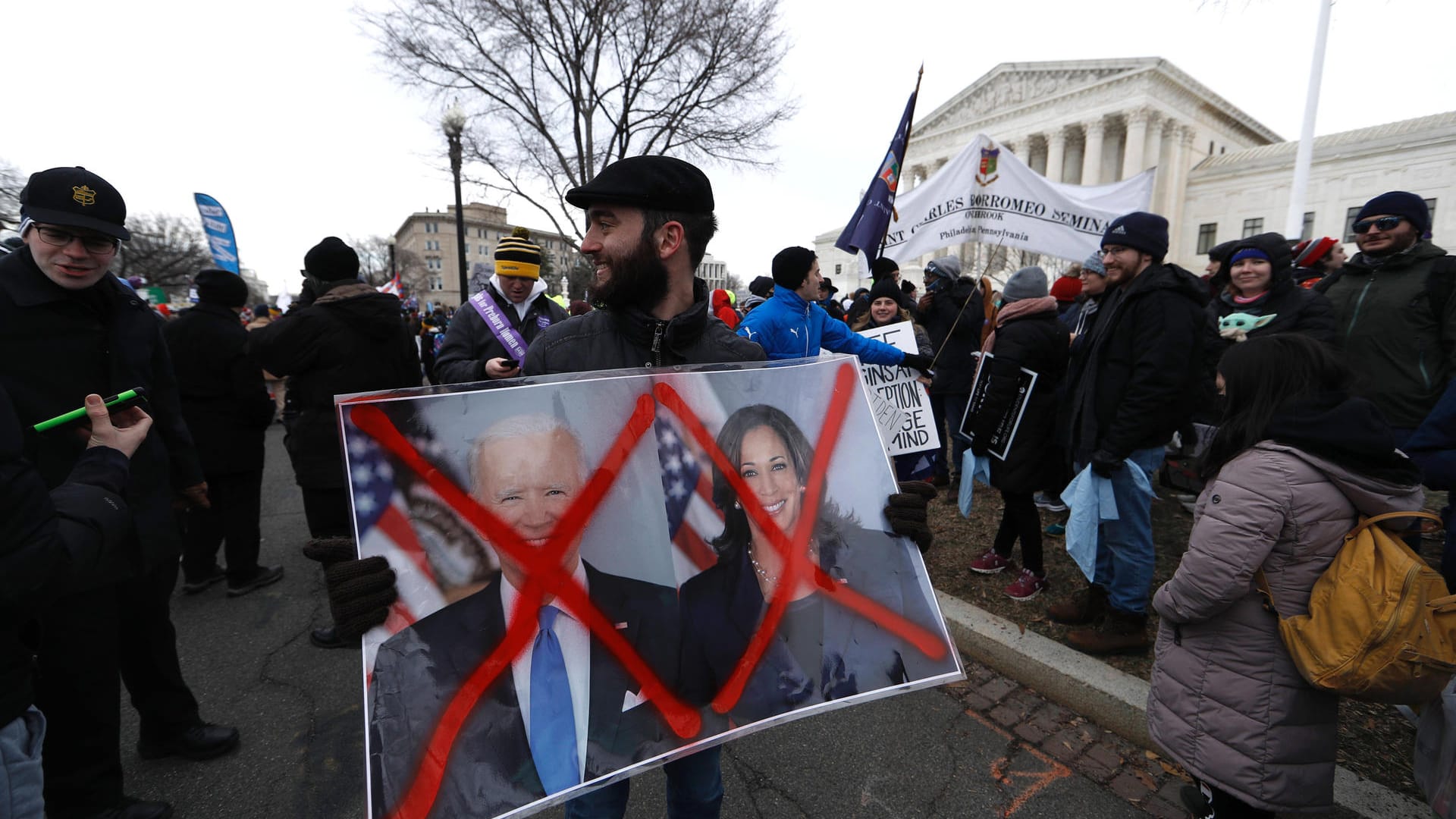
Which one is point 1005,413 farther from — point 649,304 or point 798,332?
point 649,304

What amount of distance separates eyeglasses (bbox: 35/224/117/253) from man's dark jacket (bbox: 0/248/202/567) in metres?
0.13

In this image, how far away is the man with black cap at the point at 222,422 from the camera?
390 centimetres

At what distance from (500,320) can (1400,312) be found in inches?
203

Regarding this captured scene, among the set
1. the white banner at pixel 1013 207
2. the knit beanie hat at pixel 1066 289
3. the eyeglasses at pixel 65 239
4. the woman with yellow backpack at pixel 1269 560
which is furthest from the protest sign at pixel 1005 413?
the eyeglasses at pixel 65 239

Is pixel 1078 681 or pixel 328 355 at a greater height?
pixel 328 355

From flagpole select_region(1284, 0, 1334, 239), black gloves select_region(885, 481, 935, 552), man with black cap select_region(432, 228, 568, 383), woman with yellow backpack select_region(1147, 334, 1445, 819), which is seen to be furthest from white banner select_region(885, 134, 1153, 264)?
flagpole select_region(1284, 0, 1334, 239)

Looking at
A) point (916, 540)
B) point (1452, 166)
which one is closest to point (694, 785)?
point (916, 540)

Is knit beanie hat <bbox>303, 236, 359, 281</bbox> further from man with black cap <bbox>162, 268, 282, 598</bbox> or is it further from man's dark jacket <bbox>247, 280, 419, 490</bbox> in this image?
man with black cap <bbox>162, 268, 282, 598</bbox>

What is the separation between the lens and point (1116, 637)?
10.2 ft

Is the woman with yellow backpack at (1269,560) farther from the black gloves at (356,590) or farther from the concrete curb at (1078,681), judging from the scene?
the black gloves at (356,590)

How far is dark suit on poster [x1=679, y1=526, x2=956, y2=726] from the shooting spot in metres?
1.35


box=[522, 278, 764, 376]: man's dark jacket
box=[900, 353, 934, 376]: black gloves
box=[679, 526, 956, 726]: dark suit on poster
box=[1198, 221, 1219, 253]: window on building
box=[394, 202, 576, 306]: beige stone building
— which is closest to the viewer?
box=[679, 526, 956, 726]: dark suit on poster

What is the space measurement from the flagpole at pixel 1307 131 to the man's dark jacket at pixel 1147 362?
1075 centimetres

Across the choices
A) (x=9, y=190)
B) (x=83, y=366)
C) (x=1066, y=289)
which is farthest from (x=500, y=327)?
(x=9, y=190)
